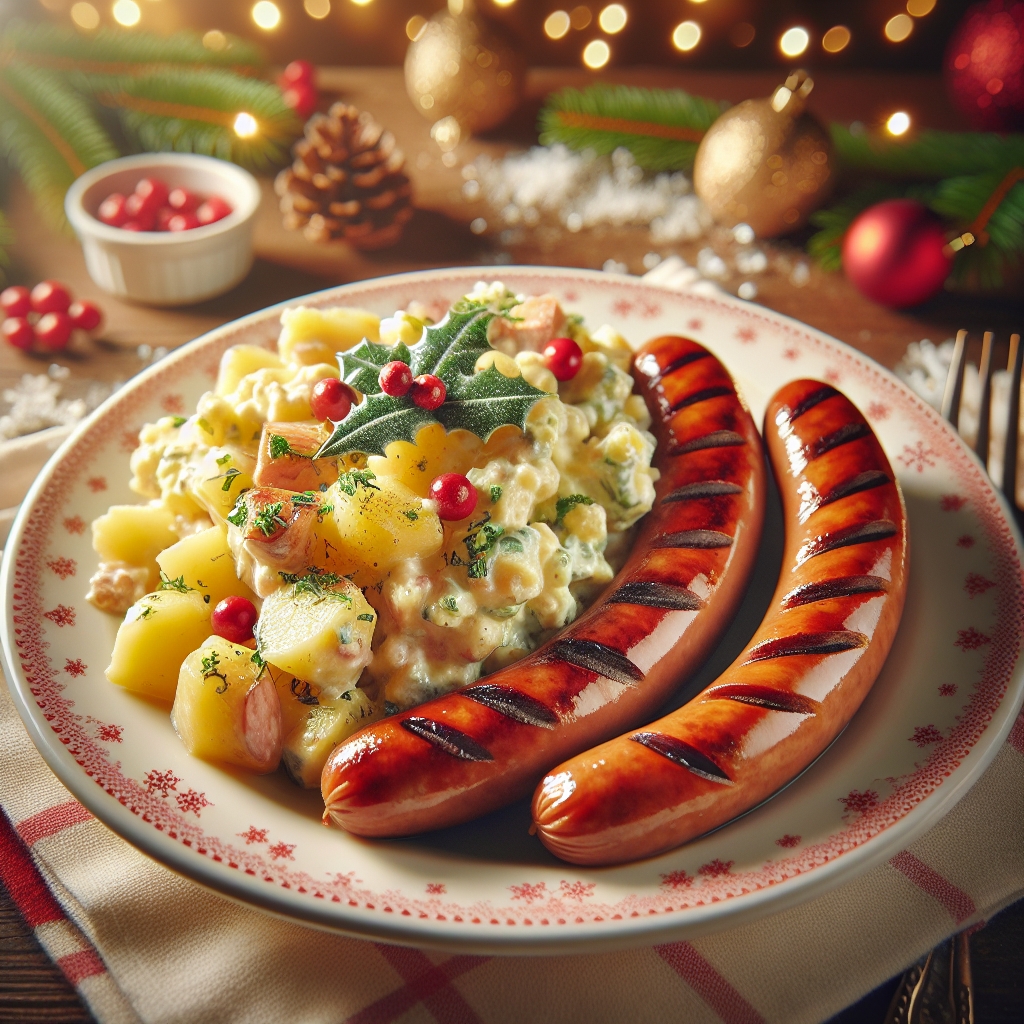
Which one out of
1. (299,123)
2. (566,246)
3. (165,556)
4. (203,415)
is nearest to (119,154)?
(299,123)

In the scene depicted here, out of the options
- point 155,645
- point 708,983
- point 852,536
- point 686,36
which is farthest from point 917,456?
point 686,36

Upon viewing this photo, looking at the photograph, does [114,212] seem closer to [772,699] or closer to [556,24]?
[556,24]

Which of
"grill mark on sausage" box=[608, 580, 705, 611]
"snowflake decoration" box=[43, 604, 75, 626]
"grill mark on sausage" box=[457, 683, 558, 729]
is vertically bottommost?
"snowflake decoration" box=[43, 604, 75, 626]

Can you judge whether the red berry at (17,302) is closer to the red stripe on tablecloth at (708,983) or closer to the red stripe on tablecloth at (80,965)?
the red stripe on tablecloth at (80,965)

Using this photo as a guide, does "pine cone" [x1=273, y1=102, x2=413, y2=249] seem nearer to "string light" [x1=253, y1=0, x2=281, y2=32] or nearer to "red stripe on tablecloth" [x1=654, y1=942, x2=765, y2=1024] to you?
"string light" [x1=253, y1=0, x2=281, y2=32]

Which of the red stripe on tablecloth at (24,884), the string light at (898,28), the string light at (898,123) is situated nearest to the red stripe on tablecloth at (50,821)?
the red stripe on tablecloth at (24,884)

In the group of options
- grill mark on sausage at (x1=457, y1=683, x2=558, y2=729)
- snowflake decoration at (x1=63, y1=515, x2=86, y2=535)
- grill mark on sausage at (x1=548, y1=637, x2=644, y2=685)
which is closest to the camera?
grill mark on sausage at (x1=457, y1=683, x2=558, y2=729)

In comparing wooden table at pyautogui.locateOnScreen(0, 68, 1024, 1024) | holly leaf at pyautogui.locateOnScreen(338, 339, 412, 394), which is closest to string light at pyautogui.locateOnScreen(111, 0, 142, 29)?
wooden table at pyautogui.locateOnScreen(0, 68, 1024, 1024)
